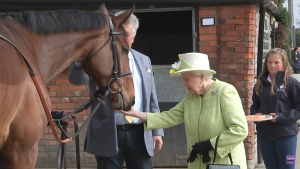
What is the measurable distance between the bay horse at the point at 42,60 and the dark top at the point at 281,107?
188cm

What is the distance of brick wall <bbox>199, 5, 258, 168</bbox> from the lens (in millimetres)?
5742

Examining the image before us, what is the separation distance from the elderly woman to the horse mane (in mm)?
666

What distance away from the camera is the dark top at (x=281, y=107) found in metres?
4.39

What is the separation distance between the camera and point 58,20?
2.93 metres

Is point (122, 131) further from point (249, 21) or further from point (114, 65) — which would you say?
point (249, 21)

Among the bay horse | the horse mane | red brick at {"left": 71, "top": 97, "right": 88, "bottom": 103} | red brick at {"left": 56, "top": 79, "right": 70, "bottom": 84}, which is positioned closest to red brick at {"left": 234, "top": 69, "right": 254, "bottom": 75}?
red brick at {"left": 71, "top": 97, "right": 88, "bottom": 103}

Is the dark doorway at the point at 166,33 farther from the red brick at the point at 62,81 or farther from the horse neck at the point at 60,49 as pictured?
the horse neck at the point at 60,49

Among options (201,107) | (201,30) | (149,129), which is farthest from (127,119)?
(201,30)

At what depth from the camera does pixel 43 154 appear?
6.29m

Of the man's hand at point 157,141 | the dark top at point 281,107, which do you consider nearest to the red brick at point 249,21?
the dark top at point 281,107

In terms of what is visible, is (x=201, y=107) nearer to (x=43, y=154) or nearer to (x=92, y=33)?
(x=92, y=33)

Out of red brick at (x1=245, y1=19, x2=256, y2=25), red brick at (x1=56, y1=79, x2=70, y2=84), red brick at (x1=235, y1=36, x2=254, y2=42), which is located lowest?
red brick at (x1=56, y1=79, x2=70, y2=84)

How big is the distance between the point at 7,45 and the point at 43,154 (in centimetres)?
401

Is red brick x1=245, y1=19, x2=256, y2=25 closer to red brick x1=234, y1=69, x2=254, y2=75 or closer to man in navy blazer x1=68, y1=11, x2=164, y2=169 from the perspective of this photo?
red brick x1=234, y1=69, x2=254, y2=75
